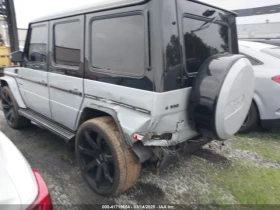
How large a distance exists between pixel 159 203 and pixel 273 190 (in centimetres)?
137

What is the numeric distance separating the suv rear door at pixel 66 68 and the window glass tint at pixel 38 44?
8.5 inches

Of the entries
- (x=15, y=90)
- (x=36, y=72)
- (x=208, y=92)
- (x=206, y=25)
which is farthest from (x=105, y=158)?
(x=15, y=90)

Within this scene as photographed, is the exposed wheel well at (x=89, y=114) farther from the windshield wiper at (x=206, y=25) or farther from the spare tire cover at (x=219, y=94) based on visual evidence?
the windshield wiper at (x=206, y=25)

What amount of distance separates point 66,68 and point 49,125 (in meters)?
1.00

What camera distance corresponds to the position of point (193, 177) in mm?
3020

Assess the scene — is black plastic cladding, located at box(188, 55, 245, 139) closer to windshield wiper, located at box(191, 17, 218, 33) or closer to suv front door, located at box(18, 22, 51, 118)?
windshield wiper, located at box(191, 17, 218, 33)

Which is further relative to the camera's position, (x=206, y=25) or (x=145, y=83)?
(x=206, y=25)

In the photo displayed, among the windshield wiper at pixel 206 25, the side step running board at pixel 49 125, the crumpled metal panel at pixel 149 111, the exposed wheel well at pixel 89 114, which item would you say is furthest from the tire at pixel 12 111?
the windshield wiper at pixel 206 25

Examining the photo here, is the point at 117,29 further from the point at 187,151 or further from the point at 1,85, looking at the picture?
the point at 1,85

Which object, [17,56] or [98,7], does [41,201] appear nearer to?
[98,7]

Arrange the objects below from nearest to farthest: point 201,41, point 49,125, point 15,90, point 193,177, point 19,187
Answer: point 19,187
point 201,41
point 193,177
point 49,125
point 15,90

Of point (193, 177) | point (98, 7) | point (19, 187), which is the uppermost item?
point (98, 7)

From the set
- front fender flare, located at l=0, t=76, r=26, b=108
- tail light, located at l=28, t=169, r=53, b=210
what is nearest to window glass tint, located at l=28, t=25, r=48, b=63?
front fender flare, located at l=0, t=76, r=26, b=108

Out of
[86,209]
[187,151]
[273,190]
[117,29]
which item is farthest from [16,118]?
[273,190]
